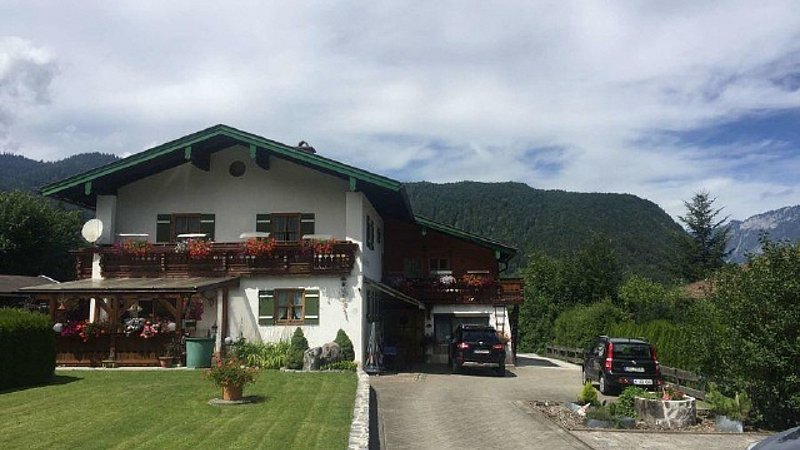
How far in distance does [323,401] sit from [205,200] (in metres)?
13.2

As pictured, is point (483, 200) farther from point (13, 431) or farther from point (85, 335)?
point (13, 431)

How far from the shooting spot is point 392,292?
→ 973 inches

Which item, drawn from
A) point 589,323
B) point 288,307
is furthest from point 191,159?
point 589,323

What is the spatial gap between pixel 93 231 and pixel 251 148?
6.40 m

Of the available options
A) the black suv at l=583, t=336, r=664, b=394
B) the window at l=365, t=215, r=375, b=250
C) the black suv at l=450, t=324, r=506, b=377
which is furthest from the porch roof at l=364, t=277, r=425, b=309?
the black suv at l=583, t=336, r=664, b=394

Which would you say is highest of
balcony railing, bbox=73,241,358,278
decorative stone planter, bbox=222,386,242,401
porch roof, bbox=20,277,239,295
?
balcony railing, bbox=73,241,358,278

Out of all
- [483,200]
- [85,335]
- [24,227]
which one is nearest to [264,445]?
[85,335]

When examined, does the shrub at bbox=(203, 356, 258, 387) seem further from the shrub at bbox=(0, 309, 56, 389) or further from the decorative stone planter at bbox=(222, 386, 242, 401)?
the shrub at bbox=(0, 309, 56, 389)

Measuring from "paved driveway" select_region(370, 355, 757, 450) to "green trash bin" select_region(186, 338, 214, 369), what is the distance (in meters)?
5.02

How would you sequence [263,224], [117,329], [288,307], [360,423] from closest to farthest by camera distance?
[360,423] → [117,329] → [288,307] → [263,224]

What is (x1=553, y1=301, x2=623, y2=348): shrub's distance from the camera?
3297 centimetres

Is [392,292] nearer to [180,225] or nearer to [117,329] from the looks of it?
[180,225]

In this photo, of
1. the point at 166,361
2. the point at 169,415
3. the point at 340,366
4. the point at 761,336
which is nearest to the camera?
the point at 169,415

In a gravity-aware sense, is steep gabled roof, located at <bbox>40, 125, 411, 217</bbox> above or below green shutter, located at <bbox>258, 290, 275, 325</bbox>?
above
